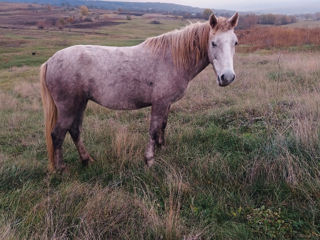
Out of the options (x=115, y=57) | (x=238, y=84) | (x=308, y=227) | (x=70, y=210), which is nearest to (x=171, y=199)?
(x=70, y=210)

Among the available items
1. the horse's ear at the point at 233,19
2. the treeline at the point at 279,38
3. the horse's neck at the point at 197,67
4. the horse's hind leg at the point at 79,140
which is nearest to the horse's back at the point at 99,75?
the horse's hind leg at the point at 79,140

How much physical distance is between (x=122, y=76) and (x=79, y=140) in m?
1.28

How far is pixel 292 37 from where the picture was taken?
20141 millimetres

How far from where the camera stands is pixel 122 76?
11.5ft

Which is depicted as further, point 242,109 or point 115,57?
point 242,109

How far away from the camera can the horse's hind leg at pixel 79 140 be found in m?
3.82

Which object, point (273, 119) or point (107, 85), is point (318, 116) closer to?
point (273, 119)

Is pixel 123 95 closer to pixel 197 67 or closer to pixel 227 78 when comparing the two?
pixel 197 67

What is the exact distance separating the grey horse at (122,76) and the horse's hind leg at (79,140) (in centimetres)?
15

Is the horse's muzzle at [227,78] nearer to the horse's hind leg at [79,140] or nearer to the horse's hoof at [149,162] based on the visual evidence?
the horse's hoof at [149,162]

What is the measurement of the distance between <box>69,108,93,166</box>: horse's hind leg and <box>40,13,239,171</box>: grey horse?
0.50 ft

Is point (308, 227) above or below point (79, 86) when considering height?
below

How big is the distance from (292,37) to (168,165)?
21431mm

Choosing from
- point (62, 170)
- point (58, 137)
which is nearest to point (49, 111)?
point (58, 137)
